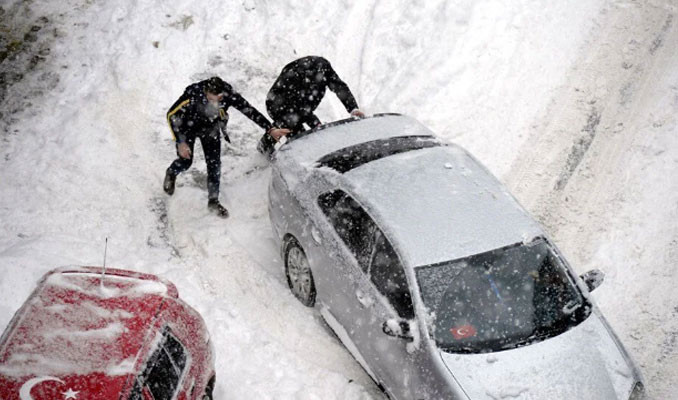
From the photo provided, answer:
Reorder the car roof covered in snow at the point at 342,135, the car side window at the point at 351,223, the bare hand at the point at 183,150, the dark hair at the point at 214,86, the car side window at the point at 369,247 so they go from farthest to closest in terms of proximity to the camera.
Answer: the bare hand at the point at 183,150 → the dark hair at the point at 214,86 → the car roof covered in snow at the point at 342,135 → the car side window at the point at 351,223 → the car side window at the point at 369,247

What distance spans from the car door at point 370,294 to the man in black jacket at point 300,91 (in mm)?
2044

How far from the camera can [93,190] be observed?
23.3ft

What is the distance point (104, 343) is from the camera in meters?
3.95

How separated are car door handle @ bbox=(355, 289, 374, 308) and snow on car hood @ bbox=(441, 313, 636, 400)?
2.58 feet

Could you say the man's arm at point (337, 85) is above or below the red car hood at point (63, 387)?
above

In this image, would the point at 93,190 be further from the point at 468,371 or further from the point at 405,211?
the point at 468,371

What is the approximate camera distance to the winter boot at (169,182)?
702 centimetres

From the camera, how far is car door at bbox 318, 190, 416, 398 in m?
4.82

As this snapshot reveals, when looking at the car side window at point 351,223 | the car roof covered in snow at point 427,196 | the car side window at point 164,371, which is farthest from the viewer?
the car side window at point 351,223

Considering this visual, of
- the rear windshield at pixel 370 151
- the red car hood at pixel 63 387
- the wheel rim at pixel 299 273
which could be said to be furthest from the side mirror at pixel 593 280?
the red car hood at pixel 63 387

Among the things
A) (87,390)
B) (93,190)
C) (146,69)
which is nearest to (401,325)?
(87,390)

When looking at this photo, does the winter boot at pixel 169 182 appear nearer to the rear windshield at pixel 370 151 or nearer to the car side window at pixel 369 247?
the rear windshield at pixel 370 151

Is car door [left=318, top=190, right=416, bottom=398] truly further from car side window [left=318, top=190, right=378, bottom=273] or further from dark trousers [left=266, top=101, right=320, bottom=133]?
dark trousers [left=266, top=101, right=320, bottom=133]

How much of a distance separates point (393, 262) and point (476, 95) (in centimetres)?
436
